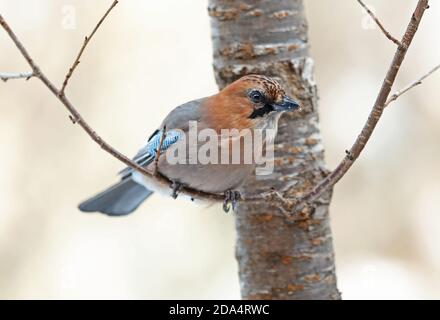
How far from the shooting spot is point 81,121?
2.21 m

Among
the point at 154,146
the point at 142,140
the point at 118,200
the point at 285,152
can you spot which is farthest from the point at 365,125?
the point at 142,140

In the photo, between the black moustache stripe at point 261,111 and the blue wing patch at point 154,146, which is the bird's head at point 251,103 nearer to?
the black moustache stripe at point 261,111

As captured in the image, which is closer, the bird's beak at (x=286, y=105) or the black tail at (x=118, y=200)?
the bird's beak at (x=286, y=105)

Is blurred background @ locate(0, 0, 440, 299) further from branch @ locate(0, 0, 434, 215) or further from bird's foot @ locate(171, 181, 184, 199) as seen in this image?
branch @ locate(0, 0, 434, 215)

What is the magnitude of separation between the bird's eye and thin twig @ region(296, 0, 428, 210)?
700mm

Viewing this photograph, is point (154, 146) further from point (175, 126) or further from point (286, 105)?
point (286, 105)

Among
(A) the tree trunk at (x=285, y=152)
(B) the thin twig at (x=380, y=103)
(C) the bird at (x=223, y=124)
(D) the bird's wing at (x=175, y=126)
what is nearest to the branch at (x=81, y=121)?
(C) the bird at (x=223, y=124)

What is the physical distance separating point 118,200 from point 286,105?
132cm

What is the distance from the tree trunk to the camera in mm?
3268

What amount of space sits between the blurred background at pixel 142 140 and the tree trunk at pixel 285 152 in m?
2.05

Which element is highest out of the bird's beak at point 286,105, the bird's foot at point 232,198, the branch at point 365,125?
the bird's beak at point 286,105

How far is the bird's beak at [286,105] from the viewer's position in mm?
3139

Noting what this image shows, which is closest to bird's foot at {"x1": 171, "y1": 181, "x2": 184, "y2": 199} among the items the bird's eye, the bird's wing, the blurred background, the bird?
the bird

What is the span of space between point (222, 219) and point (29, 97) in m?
1.75
